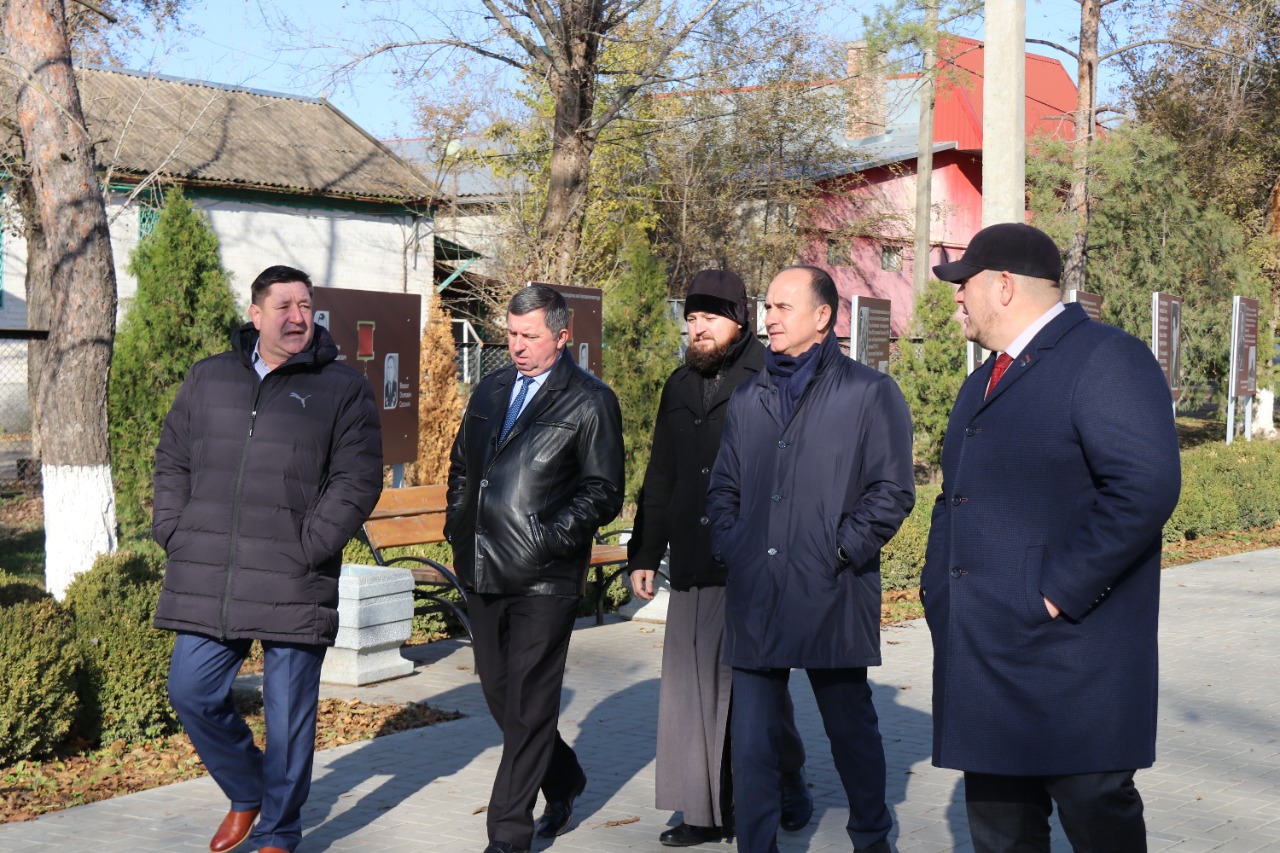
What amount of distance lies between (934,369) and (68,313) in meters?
11.1

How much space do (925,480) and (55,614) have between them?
46.4ft

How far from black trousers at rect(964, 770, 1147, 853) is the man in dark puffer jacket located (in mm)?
2179

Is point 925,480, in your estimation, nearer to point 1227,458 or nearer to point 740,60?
point 1227,458

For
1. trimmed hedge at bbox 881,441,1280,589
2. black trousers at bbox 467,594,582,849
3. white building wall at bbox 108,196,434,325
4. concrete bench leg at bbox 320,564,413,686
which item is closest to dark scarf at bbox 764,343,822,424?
black trousers at bbox 467,594,582,849

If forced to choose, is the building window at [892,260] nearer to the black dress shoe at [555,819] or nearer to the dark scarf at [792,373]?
the black dress shoe at [555,819]

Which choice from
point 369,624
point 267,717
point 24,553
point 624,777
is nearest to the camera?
point 267,717

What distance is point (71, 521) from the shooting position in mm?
7852

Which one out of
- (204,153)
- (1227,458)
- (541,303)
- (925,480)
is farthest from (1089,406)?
(204,153)

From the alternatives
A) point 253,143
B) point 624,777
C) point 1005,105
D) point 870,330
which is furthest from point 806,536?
point 253,143

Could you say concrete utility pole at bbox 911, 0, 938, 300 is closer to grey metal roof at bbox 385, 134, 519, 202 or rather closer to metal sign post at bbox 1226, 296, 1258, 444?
metal sign post at bbox 1226, 296, 1258, 444

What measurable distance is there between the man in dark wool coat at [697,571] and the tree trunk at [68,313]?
3.86 m

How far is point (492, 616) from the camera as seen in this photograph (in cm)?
498

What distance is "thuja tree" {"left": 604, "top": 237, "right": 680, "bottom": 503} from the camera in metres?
15.8

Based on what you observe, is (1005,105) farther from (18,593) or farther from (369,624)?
(18,593)
